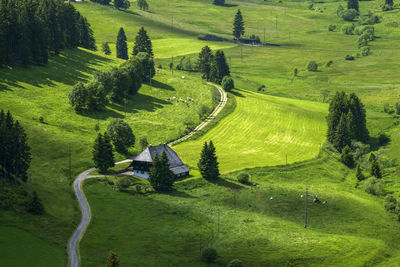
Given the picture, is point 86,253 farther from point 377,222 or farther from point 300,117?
point 300,117

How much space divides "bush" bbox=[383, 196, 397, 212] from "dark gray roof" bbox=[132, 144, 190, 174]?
5105cm

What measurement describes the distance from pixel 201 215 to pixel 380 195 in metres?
55.0

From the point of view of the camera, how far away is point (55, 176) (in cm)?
12075

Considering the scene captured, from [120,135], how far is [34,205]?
50.1 m

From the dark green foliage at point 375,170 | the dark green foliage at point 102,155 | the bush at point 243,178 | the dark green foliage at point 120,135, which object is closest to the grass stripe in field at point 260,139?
the bush at point 243,178

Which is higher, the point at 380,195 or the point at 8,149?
the point at 8,149

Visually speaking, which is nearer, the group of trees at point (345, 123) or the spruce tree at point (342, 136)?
the spruce tree at point (342, 136)

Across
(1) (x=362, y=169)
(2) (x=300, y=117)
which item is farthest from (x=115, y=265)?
(2) (x=300, y=117)

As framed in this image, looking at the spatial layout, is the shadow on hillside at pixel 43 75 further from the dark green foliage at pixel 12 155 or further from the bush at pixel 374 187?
the bush at pixel 374 187

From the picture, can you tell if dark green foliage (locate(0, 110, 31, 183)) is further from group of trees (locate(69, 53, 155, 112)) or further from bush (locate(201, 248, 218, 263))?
group of trees (locate(69, 53, 155, 112))

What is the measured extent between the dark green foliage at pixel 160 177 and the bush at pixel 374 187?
54725 mm

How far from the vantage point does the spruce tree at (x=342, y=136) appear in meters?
172

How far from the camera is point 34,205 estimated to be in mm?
96875

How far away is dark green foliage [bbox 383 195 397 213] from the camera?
12553 centimetres
